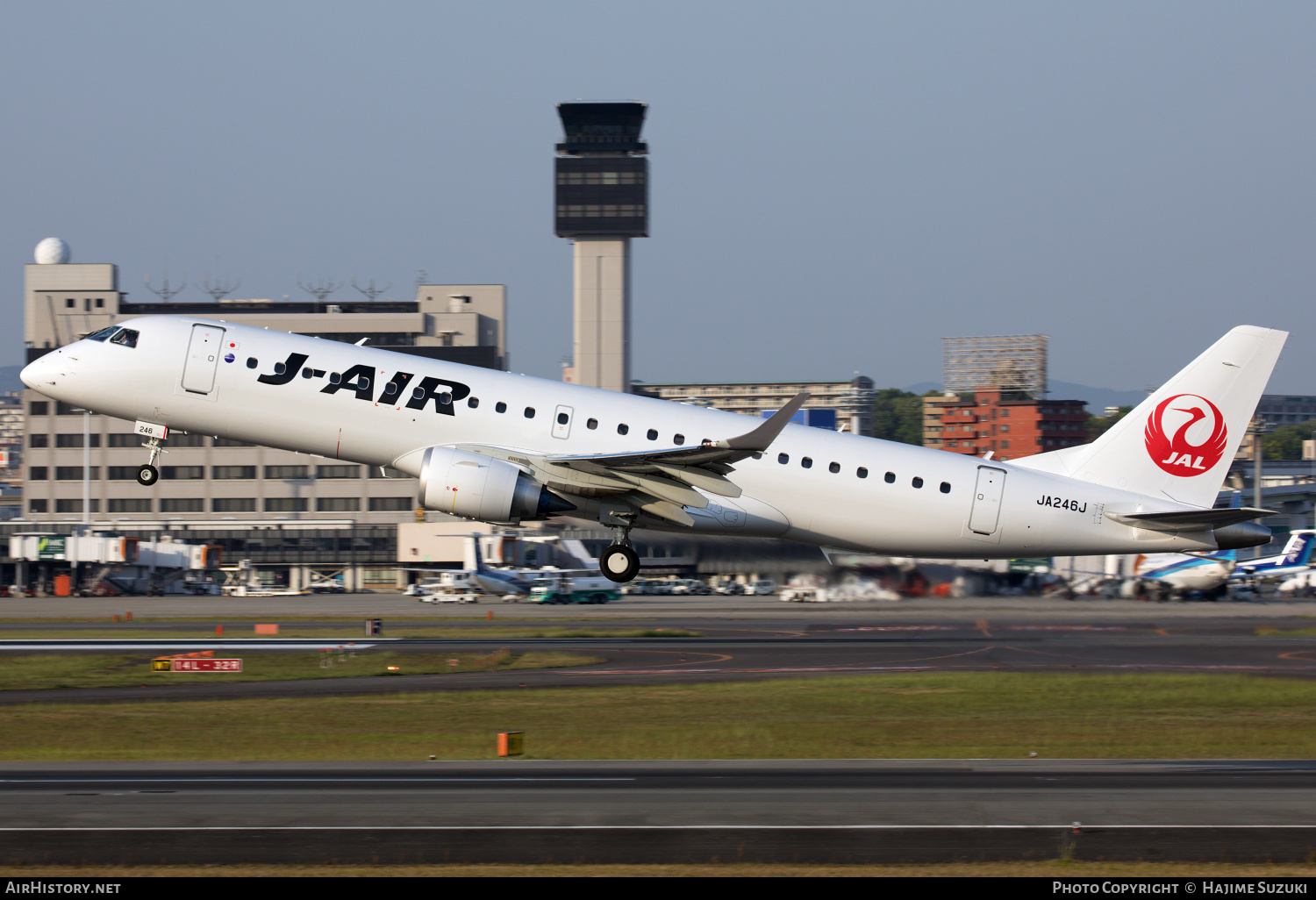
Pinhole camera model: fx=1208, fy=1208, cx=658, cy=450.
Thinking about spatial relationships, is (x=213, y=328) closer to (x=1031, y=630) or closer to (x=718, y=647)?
(x=718, y=647)

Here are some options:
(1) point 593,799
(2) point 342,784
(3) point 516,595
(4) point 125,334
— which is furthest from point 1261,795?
(3) point 516,595

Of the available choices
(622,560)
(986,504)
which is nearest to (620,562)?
(622,560)

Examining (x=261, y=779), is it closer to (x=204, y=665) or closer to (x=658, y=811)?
(x=658, y=811)

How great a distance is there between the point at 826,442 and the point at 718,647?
18.5 metres

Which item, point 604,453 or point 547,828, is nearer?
point 547,828

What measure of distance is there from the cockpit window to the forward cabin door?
21395 millimetres

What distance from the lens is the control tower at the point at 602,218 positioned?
152 metres

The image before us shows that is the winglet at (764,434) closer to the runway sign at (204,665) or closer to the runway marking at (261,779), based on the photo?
the runway marking at (261,779)

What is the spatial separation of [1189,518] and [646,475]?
13.4 meters

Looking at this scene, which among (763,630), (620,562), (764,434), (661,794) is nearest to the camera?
(661,794)

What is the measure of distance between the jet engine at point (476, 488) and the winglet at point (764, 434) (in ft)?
16.0

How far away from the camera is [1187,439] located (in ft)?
104

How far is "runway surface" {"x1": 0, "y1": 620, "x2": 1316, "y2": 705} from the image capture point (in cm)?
3703

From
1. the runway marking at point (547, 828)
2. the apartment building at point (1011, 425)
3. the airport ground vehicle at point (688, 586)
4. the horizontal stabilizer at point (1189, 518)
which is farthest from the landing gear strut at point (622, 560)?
the apartment building at point (1011, 425)
